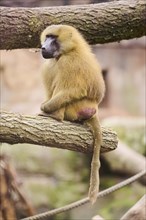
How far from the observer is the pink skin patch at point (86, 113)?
7.34 ft

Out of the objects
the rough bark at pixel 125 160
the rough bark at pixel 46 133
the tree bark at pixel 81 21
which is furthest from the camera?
the rough bark at pixel 125 160

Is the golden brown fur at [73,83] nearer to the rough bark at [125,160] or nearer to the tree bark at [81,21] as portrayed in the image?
the tree bark at [81,21]

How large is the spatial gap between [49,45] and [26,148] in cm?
257

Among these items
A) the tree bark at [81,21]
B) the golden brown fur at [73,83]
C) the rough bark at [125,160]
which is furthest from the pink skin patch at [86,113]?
the rough bark at [125,160]

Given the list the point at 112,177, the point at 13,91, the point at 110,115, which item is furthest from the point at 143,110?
the point at 112,177

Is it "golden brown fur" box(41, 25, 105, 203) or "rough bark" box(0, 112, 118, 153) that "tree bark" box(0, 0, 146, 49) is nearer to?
"golden brown fur" box(41, 25, 105, 203)

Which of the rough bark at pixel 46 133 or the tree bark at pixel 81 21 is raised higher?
the tree bark at pixel 81 21

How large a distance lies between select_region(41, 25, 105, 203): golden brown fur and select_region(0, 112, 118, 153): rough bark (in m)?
0.04

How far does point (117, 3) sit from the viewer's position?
2.66 meters

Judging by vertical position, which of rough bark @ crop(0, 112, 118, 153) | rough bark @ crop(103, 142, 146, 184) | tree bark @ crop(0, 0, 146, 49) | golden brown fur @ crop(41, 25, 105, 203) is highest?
tree bark @ crop(0, 0, 146, 49)

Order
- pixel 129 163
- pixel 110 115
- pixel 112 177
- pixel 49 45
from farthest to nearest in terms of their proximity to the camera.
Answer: pixel 110 115, pixel 112 177, pixel 129 163, pixel 49 45

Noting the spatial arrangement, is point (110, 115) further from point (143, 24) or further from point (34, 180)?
point (143, 24)

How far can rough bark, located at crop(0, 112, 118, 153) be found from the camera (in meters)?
2.05

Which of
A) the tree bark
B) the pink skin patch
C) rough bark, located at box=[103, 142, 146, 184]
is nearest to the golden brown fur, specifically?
the pink skin patch
